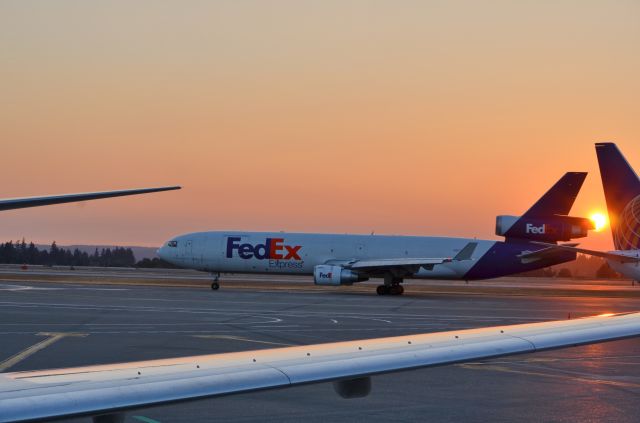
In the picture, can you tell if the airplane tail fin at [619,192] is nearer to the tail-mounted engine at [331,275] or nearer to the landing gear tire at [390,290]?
the landing gear tire at [390,290]

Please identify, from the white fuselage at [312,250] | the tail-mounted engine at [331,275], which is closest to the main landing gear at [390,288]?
the white fuselage at [312,250]

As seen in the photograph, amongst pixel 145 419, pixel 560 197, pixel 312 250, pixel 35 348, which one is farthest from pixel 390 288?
pixel 145 419

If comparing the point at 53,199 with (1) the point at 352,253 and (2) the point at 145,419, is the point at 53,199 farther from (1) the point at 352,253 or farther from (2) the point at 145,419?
(1) the point at 352,253

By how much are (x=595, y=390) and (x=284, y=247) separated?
4081 cm

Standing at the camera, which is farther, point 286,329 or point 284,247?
point 284,247

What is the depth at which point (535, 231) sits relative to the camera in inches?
2108

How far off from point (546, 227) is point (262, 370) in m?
49.9

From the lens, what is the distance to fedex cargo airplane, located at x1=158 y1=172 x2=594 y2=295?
174ft

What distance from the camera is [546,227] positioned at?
175 ft

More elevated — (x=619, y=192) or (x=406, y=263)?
(x=619, y=192)

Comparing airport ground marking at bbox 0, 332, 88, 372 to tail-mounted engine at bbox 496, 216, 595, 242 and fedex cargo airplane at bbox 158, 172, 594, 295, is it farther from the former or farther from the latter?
tail-mounted engine at bbox 496, 216, 595, 242

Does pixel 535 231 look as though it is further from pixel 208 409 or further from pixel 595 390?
pixel 208 409

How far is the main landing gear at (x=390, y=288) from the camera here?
52.0m

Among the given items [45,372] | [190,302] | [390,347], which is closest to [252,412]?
[390,347]
